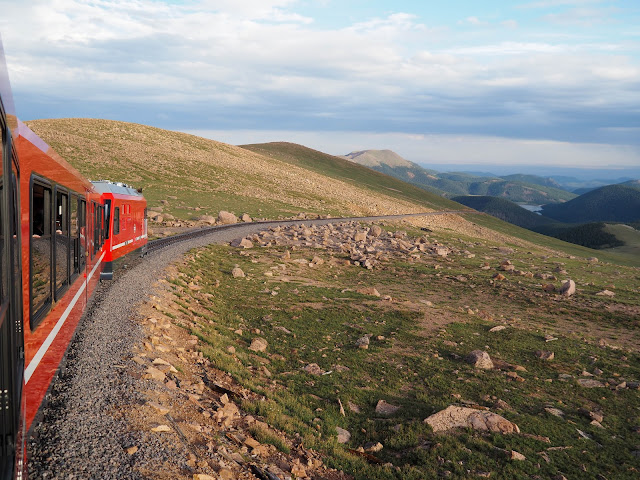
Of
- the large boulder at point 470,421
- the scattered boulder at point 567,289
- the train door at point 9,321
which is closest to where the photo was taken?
the train door at point 9,321

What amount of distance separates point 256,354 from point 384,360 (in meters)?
5.22

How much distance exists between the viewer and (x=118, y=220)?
2177 cm

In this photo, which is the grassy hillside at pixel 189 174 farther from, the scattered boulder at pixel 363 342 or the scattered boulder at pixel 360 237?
the scattered boulder at pixel 363 342

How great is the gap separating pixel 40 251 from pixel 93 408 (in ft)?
11.5

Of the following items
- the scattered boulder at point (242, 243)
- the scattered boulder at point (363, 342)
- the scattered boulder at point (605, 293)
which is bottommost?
the scattered boulder at point (242, 243)

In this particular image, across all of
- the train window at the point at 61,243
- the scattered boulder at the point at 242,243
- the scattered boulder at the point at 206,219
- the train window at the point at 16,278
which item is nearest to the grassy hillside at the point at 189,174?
the scattered boulder at the point at 206,219

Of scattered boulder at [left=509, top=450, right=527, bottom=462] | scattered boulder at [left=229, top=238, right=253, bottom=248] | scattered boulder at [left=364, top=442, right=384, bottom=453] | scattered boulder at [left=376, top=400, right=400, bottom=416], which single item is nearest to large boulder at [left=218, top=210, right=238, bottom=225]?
scattered boulder at [left=229, top=238, right=253, bottom=248]

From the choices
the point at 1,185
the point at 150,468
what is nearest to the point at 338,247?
the point at 150,468

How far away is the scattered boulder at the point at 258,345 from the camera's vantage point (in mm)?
18344

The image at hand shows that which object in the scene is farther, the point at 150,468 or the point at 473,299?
the point at 473,299

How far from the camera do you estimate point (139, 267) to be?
2505 cm

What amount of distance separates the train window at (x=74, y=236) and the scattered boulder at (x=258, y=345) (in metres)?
7.79

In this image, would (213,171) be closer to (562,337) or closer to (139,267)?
(139,267)

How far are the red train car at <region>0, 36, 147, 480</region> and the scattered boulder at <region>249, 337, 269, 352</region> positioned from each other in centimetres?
672
